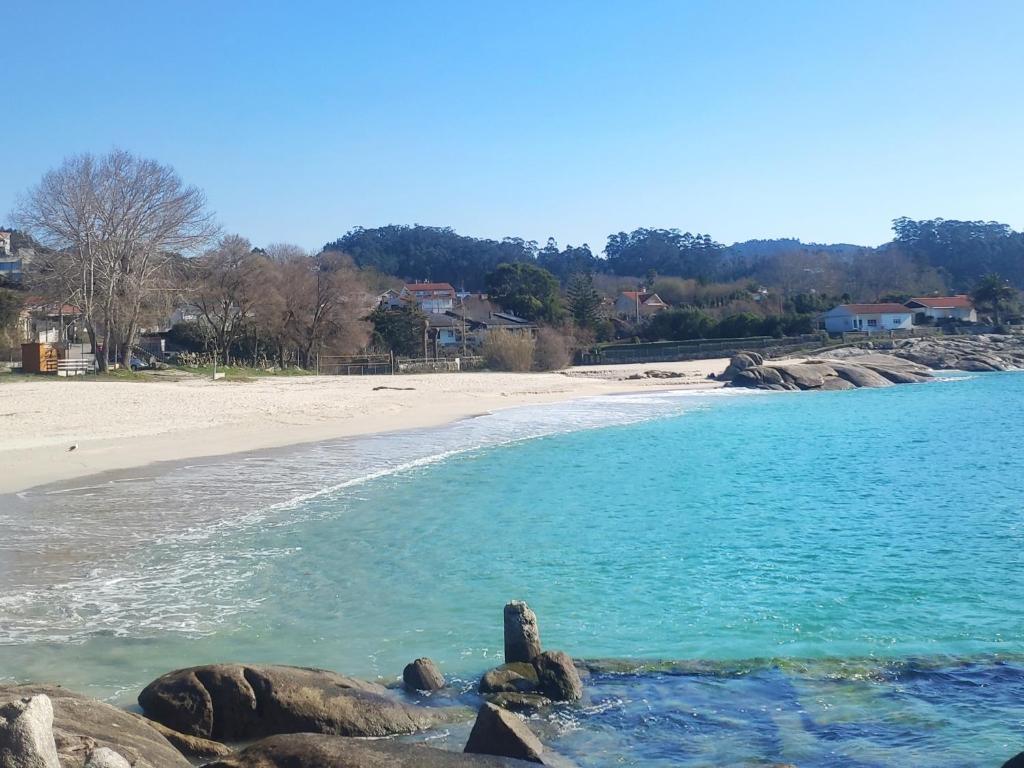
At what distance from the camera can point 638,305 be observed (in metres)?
102

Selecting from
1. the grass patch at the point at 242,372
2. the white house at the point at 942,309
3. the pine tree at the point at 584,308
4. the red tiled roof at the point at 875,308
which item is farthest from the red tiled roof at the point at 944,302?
the grass patch at the point at 242,372

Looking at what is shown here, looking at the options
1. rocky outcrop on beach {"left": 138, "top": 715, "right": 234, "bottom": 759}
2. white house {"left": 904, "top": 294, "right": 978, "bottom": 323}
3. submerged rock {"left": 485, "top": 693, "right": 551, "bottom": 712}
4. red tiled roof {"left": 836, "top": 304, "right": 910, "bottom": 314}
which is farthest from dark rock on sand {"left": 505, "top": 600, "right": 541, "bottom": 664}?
white house {"left": 904, "top": 294, "right": 978, "bottom": 323}

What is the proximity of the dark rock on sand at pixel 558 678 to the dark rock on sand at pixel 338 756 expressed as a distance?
2690 millimetres

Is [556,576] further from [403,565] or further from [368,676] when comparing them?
[368,676]

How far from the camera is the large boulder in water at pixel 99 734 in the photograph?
16.3 ft

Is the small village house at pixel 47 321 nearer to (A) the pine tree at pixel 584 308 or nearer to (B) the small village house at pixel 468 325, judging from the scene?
(B) the small village house at pixel 468 325

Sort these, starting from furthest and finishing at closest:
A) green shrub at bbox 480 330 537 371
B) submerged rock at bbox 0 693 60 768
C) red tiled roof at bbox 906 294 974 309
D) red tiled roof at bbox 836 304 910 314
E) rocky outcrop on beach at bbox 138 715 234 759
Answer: red tiled roof at bbox 906 294 974 309 < red tiled roof at bbox 836 304 910 314 < green shrub at bbox 480 330 537 371 < rocky outcrop on beach at bbox 138 715 234 759 < submerged rock at bbox 0 693 60 768

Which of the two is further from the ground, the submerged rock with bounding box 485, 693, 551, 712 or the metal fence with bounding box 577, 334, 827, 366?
the metal fence with bounding box 577, 334, 827, 366

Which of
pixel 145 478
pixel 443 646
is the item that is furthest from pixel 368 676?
pixel 145 478

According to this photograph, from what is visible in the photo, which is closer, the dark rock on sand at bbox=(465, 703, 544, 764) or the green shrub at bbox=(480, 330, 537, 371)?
the dark rock on sand at bbox=(465, 703, 544, 764)

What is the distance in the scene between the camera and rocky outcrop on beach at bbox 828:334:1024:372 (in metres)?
74.8

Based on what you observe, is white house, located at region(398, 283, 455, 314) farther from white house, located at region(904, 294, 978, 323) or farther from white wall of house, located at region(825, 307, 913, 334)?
white house, located at region(904, 294, 978, 323)

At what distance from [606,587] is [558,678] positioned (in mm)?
4376

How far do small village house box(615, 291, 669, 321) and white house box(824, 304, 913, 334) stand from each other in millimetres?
16808
